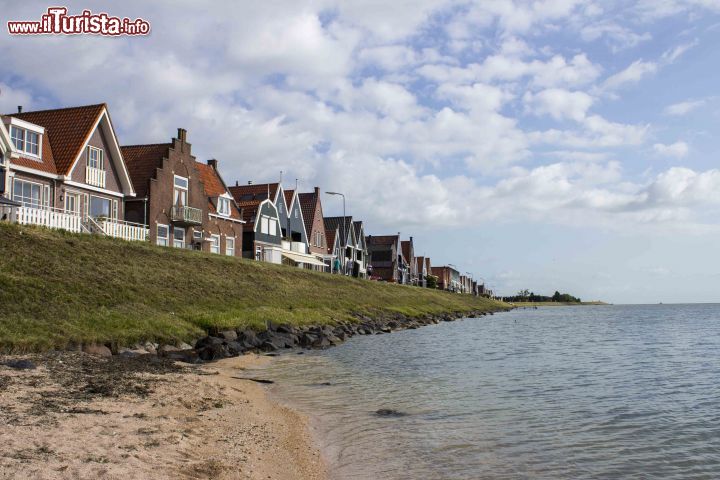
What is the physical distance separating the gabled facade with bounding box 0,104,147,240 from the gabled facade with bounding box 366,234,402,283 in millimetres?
79355

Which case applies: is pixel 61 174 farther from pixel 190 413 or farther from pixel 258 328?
pixel 190 413

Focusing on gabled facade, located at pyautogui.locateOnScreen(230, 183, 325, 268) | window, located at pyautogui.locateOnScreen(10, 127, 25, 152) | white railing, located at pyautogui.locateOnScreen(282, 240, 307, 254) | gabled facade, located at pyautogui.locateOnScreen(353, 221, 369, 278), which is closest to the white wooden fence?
window, located at pyautogui.locateOnScreen(10, 127, 25, 152)

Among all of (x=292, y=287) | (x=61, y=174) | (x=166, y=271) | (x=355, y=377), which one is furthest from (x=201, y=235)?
(x=355, y=377)

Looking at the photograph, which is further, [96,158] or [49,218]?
[96,158]

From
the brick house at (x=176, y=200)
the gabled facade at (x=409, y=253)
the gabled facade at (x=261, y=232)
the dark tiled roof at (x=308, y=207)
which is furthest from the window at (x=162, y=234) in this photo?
the gabled facade at (x=409, y=253)

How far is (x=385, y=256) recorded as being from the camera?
123250mm

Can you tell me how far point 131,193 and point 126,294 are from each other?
1999 centimetres

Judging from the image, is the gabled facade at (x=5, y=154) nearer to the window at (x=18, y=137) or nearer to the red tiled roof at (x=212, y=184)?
the window at (x=18, y=137)

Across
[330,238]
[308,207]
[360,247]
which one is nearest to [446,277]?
[360,247]

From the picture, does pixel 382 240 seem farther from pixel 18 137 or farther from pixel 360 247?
pixel 18 137

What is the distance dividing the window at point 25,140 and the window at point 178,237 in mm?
13672

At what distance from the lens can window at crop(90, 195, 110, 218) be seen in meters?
41.4

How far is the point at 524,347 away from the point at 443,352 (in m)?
6.50

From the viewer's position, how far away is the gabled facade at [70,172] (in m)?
35.5
